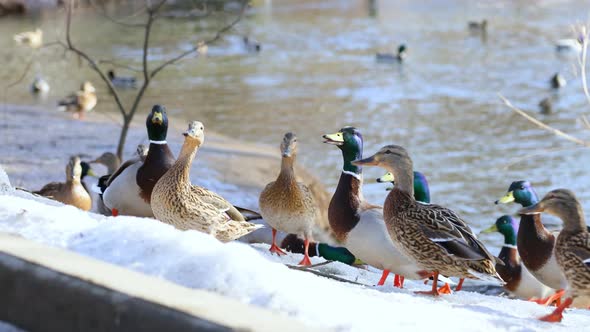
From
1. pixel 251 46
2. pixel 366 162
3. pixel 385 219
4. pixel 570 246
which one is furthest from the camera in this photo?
pixel 251 46

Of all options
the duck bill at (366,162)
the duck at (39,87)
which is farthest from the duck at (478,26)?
the duck bill at (366,162)

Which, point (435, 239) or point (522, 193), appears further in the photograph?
point (522, 193)

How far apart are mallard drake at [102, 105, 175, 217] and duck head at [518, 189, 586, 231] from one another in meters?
3.33

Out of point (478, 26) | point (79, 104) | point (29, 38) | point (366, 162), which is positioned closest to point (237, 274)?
point (366, 162)

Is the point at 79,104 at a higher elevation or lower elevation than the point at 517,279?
lower

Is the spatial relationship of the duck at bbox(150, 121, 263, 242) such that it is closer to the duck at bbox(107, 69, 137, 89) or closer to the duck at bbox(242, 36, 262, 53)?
the duck at bbox(107, 69, 137, 89)

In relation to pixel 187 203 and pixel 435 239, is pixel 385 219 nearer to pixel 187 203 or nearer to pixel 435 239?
pixel 435 239

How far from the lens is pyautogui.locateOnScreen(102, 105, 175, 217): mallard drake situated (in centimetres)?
763

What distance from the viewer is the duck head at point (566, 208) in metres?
5.18

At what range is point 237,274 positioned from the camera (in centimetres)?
386

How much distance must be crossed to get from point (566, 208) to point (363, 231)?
1889mm

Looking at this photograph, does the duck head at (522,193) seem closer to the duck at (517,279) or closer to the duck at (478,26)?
the duck at (517,279)

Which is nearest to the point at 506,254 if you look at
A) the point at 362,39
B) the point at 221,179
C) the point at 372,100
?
the point at 221,179

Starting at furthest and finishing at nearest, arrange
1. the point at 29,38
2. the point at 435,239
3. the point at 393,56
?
the point at 393,56
the point at 29,38
the point at 435,239
